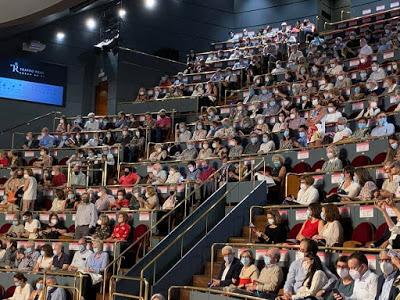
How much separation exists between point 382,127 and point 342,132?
2.42 feet

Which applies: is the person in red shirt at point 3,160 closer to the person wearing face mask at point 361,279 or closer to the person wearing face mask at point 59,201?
the person wearing face mask at point 59,201

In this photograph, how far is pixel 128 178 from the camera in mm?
12727

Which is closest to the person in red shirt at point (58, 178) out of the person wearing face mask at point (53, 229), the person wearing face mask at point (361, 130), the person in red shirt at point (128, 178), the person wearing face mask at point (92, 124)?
the person in red shirt at point (128, 178)

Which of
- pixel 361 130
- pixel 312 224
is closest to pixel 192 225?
pixel 312 224

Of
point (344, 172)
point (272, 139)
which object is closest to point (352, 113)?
point (272, 139)

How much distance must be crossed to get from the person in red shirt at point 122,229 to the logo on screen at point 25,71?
963cm

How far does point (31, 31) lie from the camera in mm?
18969

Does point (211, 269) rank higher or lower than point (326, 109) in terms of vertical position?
lower

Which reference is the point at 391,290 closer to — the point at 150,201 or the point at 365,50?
the point at 150,201

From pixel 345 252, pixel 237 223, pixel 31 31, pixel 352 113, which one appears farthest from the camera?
pixel 31 31

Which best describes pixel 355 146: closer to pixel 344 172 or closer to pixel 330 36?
pixel 344 172

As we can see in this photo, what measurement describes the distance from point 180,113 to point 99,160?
351 centimetres

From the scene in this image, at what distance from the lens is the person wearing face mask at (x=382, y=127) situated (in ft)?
33.0

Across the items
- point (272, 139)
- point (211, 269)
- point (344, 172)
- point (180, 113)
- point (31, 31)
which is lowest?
point (211, 269)
